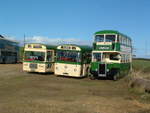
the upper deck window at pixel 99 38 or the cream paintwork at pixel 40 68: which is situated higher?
the upper deck window at pixel 99 38

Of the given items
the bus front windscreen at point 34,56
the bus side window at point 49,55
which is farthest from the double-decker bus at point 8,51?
the bus side window at point 49,55

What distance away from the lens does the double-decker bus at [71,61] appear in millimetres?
23900

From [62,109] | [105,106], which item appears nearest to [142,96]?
[105,106]

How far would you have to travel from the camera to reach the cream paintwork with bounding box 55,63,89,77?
23891 mm

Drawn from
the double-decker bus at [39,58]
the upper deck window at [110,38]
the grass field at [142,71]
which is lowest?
the grass field at [142,71]

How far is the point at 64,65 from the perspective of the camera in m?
24.4

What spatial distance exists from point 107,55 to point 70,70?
362 centimetres

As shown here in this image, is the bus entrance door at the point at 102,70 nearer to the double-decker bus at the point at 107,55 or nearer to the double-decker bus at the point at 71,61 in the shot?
the double-decker bus at the point at 107,55

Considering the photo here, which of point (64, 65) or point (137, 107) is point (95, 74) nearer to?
point (64, 65)

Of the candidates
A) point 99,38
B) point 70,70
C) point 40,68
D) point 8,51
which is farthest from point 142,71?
point 8,51

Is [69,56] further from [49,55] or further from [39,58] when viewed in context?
[39,58]

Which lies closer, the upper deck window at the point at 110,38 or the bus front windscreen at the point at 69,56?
the upper deck window at the point at 110,38

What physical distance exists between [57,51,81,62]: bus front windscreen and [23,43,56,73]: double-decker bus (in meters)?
1.81

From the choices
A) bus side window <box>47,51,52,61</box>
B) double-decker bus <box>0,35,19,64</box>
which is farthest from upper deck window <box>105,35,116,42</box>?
double-decker bus <box>0,35,19,64</box>
